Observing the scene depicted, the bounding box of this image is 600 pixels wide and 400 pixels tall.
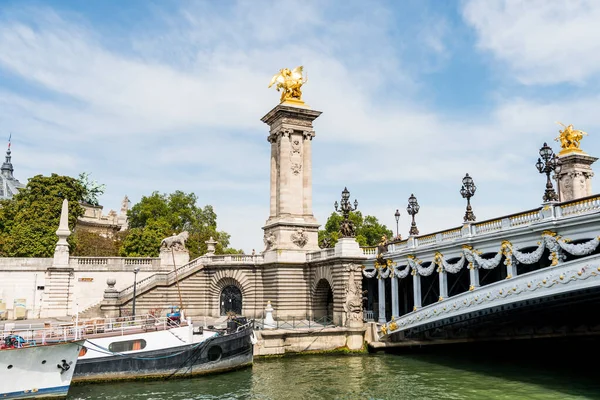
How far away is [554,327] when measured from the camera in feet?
105

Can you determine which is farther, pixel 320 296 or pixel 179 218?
pixel 179 218

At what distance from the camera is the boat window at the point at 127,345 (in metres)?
23.6

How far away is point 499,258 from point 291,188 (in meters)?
18.9

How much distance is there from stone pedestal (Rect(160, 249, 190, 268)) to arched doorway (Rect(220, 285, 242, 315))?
14.3ft

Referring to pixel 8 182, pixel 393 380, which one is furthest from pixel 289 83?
pixel 8 182

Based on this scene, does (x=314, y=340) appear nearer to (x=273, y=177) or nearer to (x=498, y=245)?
(x=498, y=245)

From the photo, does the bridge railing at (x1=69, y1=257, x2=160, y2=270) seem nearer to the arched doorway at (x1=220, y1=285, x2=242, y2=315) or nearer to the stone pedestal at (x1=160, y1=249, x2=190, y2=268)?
the stone pedestal at (x1=160, y1=249, x2=190, y2=268)

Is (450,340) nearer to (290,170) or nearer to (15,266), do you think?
(290,170)

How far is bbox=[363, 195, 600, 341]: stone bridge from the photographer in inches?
819

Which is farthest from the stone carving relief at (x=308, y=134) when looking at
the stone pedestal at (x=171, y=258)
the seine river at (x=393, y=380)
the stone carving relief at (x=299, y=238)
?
the seine river at (x=393, y=380)

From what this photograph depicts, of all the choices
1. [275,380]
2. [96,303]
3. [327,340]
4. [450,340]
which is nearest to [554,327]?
[450,340]

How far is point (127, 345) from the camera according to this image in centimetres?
2388

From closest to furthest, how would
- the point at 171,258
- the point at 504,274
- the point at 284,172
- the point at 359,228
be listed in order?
the point at 504,274 → the point at 284,172 → the point at 171,258 → the point at 359,228


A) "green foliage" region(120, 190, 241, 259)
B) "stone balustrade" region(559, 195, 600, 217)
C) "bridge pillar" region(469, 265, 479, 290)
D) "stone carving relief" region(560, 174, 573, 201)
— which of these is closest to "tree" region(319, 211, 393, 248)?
"green foliage" region(120, 190, 241, 259)
